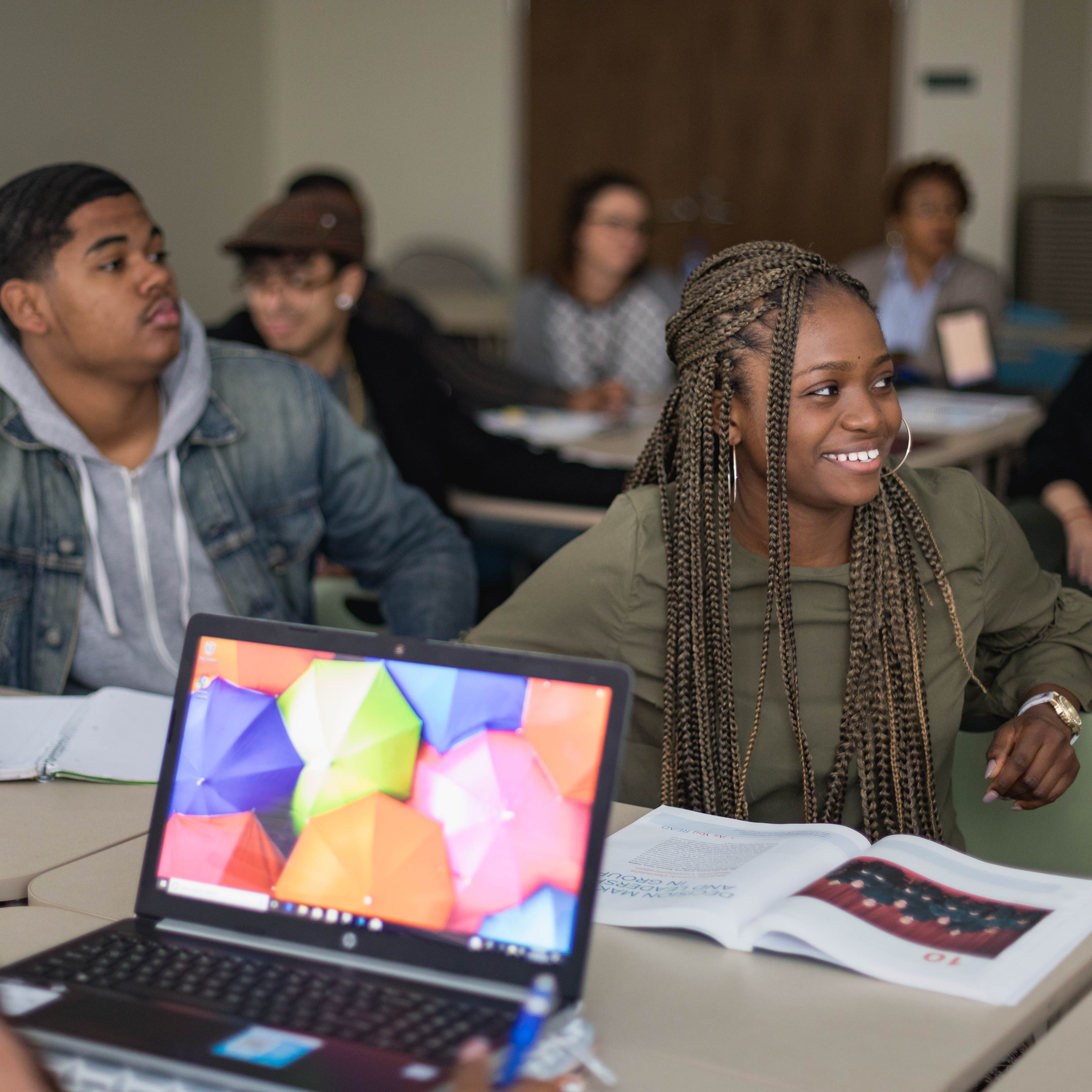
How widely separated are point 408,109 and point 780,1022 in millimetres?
7570

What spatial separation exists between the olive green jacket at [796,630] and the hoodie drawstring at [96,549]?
26.6 inches

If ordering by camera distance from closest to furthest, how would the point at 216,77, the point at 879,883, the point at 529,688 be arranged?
the point at 529,688
the point at 879,883
the point at 216,77

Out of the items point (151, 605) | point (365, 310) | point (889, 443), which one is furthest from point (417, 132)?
point (889, 443)

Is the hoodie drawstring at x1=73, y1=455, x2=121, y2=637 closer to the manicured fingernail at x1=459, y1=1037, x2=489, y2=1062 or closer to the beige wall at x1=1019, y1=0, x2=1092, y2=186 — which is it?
the manicured fingernail at x1=459, y1=1037, x2=489, y2=1062

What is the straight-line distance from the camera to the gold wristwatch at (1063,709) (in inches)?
58.1

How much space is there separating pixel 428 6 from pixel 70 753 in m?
6.99

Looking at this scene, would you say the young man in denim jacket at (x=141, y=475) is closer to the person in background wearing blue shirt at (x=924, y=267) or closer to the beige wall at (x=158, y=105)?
the person in background wearing blue shirt at (x=924, y=267)

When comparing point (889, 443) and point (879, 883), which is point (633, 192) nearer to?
point (889, 443)

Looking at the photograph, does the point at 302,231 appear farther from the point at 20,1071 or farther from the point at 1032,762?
the point at 20,1071

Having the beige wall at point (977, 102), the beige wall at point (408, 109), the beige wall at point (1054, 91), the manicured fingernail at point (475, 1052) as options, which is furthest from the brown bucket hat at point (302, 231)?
the beige wall at point (408, 109)

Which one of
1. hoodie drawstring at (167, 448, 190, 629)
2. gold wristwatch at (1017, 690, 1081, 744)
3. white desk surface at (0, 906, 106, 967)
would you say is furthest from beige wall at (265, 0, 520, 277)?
white desk surface at (0, 906, 106, 967)

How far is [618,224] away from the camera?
4285mm

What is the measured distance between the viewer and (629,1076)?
0.92m

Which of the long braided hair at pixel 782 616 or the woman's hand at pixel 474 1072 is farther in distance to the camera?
the long braided hair at pixel 782 616
